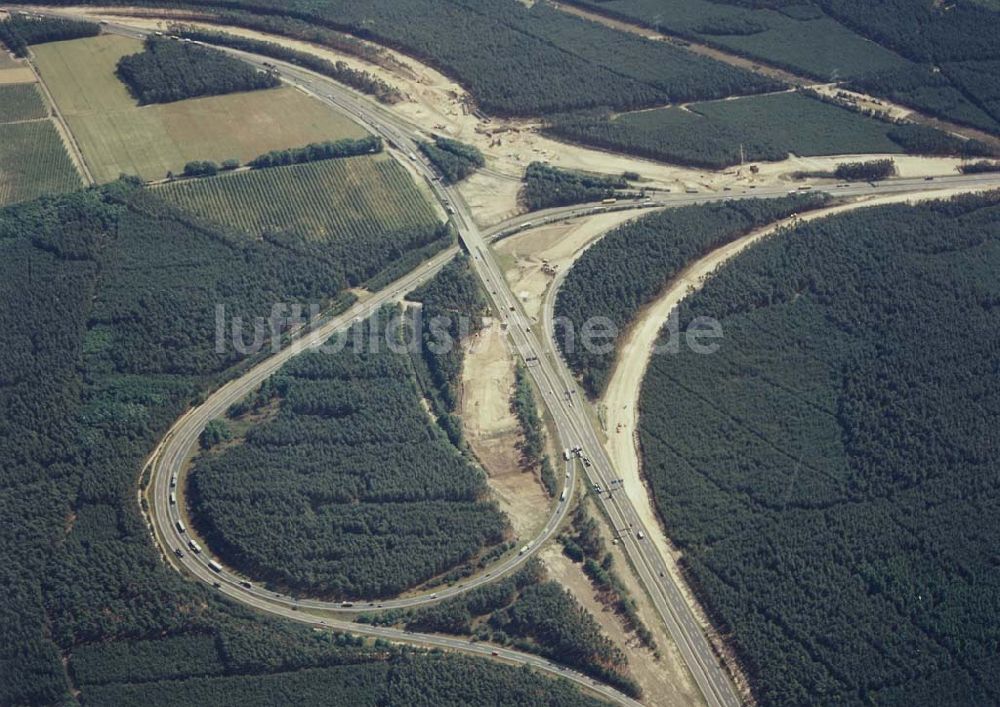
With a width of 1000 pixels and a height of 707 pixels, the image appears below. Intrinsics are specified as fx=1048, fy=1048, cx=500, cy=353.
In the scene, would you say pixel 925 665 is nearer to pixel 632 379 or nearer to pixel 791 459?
pixel 791 459

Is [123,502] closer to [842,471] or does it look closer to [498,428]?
[498,428]

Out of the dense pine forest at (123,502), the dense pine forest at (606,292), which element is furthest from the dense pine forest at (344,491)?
the dense pine forest at (606,292)

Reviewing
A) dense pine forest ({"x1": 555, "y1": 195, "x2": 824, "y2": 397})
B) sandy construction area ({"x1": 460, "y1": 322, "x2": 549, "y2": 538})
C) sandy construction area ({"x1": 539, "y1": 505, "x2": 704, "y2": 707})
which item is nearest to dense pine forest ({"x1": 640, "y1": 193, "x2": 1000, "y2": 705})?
sandy construction area ({"x1": 539, "y1": 505, "x2": 704, "y2": 707})

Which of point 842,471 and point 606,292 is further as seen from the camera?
point 606,292

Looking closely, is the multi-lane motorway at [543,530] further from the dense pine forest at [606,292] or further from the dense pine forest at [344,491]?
the dense pine forest at [606,292]

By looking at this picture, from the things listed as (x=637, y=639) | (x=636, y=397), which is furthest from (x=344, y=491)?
(x=636, y=397)

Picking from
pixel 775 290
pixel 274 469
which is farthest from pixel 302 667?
pixel 775 290
